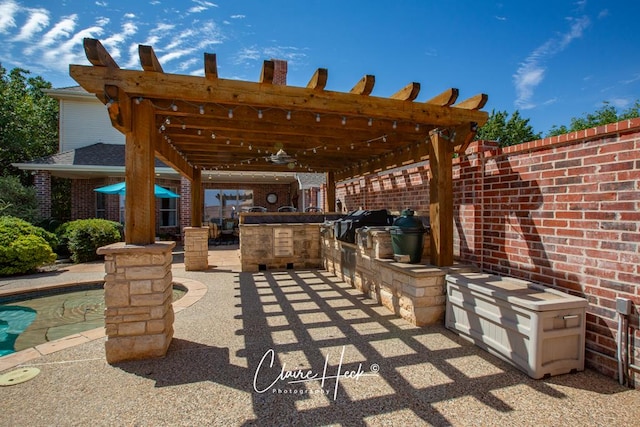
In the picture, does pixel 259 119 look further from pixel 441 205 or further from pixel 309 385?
pixel 309 385

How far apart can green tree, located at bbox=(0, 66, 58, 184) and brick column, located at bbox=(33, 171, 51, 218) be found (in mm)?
3515

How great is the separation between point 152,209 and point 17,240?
20.5 feet

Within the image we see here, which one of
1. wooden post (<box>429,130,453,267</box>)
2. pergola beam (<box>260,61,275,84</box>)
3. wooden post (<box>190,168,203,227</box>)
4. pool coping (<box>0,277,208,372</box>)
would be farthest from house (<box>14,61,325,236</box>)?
pergola beam (<box>260,61,275,84</box>)

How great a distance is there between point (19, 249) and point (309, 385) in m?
7.95

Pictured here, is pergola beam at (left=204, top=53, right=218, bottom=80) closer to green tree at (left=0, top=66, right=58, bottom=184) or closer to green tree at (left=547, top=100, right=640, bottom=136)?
green tree at (left=0, top=66, right=58, bottom=184)

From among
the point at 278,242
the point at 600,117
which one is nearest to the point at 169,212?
the point at 278,242

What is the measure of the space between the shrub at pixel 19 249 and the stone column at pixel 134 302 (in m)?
5.98

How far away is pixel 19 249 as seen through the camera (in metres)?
6.86

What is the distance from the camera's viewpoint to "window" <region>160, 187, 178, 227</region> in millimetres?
12836

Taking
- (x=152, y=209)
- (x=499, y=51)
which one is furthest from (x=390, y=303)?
(x=499, y=51)

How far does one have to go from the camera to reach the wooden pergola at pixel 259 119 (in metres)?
3.11

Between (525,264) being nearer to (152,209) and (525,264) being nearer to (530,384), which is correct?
(530,384)

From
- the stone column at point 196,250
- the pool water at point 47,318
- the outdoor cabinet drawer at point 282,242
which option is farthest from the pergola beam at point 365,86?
the stone column at point 196,250

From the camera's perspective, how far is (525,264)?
359cm
